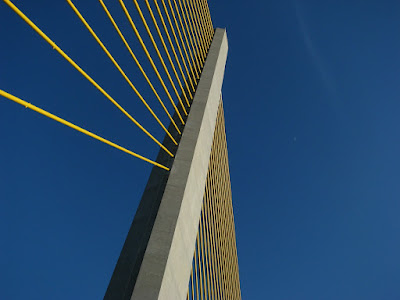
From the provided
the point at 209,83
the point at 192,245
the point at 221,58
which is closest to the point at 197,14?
the point at 221,58

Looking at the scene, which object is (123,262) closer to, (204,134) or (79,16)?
(204,134)

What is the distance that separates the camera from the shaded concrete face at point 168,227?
134 inches

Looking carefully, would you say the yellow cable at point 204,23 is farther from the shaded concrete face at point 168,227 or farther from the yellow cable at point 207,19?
the shaded concrete face at point 168,227

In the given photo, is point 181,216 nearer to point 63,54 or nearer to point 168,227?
point 168,227

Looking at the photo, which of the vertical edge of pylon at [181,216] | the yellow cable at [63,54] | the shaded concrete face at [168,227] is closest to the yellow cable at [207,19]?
the vertical edge of pylon at [181,216]

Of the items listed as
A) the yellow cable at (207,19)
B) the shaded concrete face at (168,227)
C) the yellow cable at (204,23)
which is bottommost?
the shaded concrete face at (168,227)

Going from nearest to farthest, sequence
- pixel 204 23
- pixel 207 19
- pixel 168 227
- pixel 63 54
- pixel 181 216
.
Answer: pixel 63 54 → pixel 168 227 → pixel 181 216 → pixel 204 23 → pixel 207 19

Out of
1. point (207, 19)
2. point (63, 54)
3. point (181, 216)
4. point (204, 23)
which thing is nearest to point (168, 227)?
point (181, 216)

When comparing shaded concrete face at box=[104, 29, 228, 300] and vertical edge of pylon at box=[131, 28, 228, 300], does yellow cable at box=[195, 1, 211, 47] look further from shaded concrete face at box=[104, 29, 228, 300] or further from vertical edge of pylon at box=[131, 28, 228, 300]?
shaded concrete face at box=[104, 29, 228, 300]

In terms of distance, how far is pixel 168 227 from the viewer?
370cm

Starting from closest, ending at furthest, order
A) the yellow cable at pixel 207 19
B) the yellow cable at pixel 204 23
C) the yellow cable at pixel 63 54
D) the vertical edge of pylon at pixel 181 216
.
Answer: the yellow cable at pixel 63 54
the vertical edge of pylon at pixel 181 216
the yellow cable at pixel 204 23
the yellow cable at pixel 207 19

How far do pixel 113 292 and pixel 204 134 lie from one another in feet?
8.71

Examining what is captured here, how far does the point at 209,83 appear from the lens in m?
5.66

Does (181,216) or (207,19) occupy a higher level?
(207,19)
